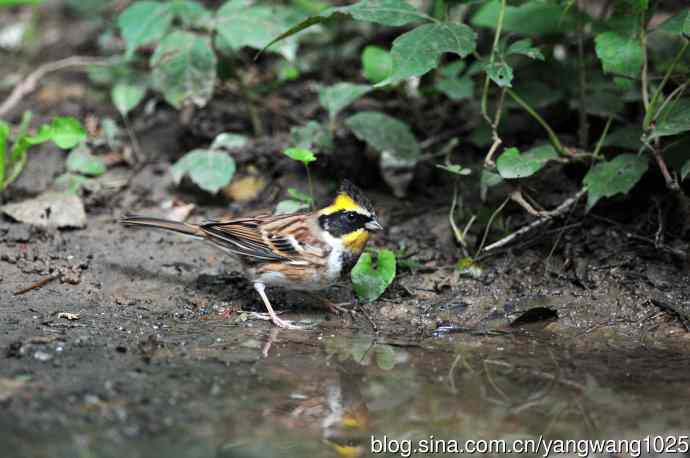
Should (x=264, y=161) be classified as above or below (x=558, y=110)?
below

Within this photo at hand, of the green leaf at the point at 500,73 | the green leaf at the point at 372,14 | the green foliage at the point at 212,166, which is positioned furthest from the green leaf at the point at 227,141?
the green leaf at the point at 500,73

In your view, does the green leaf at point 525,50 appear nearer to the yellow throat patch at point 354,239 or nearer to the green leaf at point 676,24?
the green leaf at point 676,24

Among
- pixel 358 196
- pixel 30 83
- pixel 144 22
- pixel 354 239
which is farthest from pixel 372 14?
pixel 30 83

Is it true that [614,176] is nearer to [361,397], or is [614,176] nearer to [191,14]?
[361,397]

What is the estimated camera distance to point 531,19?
7.20 m

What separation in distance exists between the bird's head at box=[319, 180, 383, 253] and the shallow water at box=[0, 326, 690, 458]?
82cm

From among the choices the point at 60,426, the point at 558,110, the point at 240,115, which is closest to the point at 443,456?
the point at 60,426

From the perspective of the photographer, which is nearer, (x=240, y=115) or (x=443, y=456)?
(x=443, y=456)

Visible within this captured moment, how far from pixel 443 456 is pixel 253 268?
266 centimetres

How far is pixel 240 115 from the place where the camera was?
27.6ft

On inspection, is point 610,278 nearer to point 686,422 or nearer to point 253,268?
point 686,422

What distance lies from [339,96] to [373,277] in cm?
191

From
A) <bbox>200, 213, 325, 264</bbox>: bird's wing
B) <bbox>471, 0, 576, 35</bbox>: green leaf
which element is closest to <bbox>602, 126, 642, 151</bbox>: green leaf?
<bbox>471, 0, 576, 35</bbox>: green leaf

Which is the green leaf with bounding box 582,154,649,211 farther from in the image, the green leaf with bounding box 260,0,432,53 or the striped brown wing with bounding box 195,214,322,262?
the striped brown wing with bounding box 195,214,322,262
